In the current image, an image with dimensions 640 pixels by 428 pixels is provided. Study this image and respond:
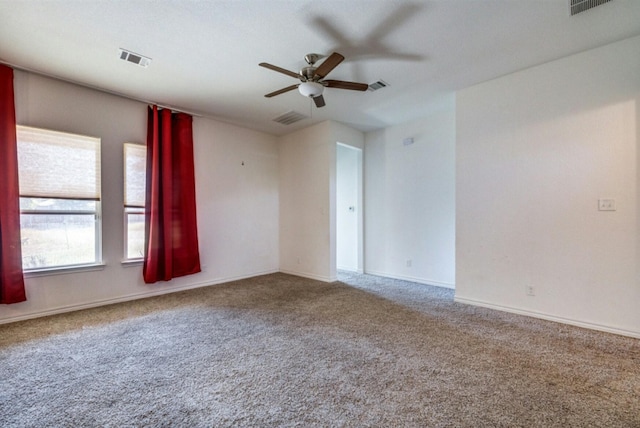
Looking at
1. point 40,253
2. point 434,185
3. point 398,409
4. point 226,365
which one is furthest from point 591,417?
point 40,253

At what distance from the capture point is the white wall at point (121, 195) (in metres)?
3.30

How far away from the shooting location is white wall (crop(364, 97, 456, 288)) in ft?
14.9

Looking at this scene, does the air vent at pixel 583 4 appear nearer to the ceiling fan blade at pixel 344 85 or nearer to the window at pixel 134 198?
the ceiling fan blade at pixel 344 85

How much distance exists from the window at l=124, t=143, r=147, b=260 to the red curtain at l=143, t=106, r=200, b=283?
0.40ft

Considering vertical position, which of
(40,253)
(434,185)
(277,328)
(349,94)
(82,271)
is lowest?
(277,328)

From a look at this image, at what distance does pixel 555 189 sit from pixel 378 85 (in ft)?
7.81

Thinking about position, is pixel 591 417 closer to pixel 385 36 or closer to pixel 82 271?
pixel 385 36

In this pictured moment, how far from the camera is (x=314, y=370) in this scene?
6.84ft

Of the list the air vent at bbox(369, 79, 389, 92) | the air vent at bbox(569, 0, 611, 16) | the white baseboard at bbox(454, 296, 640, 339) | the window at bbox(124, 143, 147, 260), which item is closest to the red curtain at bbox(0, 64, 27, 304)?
the window at bbox(124, 143, 147, 260)

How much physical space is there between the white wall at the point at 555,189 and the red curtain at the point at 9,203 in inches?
206

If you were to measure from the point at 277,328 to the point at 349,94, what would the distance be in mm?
3133

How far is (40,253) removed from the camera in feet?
10.8

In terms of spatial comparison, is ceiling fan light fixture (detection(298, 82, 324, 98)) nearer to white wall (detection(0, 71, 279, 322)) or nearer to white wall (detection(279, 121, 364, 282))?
white wall (detection(279, 121, 364, 282))

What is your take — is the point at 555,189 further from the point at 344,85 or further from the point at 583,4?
the point at 344,85
